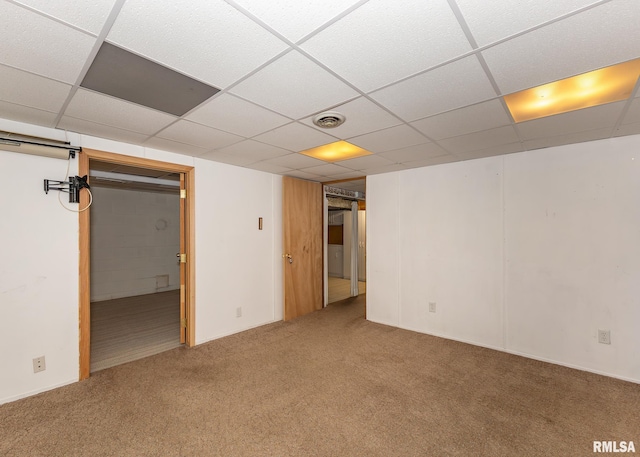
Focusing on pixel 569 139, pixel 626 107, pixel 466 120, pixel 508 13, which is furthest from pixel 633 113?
pixel 508 13

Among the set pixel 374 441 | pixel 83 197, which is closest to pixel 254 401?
pixel 374 441

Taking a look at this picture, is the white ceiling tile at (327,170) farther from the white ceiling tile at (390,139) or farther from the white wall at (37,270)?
the white wall at (37,270)

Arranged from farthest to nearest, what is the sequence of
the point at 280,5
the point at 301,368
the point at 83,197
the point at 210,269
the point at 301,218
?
the point at 301,218 → the point at 210,269 → the point at 301,368 → the point at 83,197 → the point at 280,5

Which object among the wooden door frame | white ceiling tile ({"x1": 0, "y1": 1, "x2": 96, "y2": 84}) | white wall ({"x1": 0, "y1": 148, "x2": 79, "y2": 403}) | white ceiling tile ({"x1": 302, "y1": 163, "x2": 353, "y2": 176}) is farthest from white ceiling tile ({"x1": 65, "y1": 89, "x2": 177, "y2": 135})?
white ceiling tile ({"x1": 302, "y1": 163, "x2": 353, "y2": 176})

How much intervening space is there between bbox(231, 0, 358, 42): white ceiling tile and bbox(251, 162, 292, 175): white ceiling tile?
2.67m

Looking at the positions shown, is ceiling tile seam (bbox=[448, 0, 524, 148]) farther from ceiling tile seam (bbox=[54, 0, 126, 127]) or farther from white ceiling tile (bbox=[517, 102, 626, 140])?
ceiling tile seam (bbox=[54, 0, 126, 127])

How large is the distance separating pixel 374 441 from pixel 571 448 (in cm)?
130

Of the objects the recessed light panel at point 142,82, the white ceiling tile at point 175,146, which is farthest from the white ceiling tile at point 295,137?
the white ceiling tile at point 175,146

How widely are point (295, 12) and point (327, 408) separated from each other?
8.69 ft

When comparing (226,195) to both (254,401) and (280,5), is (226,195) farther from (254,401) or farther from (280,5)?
(280,5)

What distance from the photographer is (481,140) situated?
9.62 ft

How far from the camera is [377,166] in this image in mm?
4055

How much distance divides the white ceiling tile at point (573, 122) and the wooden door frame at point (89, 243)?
3658 millimetres

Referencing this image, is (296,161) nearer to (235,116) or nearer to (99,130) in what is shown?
(235,116)
